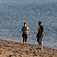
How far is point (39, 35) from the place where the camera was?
49.6 ft

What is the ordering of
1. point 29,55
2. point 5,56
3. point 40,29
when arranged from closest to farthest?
1. point 5,56
2. point 29,55
3. point 40,29

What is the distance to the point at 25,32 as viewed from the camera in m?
16.5

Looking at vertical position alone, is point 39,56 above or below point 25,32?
below

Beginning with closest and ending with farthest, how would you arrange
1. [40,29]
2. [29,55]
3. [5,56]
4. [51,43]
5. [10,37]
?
[5,56] → [29,55] → [40,29] → [51,43] → [10,37]

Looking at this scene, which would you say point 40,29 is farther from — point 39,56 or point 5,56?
point 5,56

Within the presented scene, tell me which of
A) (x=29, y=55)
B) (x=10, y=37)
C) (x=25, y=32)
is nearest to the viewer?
(x=29, y=55)

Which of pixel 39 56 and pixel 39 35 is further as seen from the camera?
pixel 39 35

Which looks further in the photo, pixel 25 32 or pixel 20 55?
pixel 25 32

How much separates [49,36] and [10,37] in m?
4.28

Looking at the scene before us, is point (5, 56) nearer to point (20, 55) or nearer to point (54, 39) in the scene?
point (20, 55)

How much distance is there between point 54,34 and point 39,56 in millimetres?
14644

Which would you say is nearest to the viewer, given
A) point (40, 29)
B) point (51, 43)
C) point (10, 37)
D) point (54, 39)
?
point (40, 29)

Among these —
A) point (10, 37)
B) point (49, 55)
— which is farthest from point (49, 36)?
point (49, 55)

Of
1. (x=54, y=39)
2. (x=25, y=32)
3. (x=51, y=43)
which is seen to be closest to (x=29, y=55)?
(x=25, y=32)
